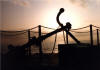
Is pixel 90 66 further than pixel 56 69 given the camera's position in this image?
No

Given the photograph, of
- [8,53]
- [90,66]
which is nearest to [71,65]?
[90,66]

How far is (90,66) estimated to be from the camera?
16.0 ft

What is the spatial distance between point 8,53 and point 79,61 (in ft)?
11.4

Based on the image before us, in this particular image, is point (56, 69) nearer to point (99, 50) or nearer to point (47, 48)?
point (99, 50)

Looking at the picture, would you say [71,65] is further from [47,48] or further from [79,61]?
[47,48]

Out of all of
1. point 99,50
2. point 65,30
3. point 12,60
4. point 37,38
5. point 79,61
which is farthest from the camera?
point 65,30

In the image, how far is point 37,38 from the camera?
702cm

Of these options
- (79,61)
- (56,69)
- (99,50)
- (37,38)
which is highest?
(37,38)

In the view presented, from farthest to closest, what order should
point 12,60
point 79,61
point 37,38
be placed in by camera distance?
point 37,38 < point 12,60 < point 79,61

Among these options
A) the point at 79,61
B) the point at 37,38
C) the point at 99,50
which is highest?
the point at 37,38

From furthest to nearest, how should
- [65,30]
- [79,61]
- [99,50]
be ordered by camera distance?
[65,30] < [99,50] < [79,61]

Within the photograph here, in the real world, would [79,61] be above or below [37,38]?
below

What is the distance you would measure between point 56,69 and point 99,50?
1.67m

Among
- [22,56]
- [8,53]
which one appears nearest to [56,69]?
[22,56]
